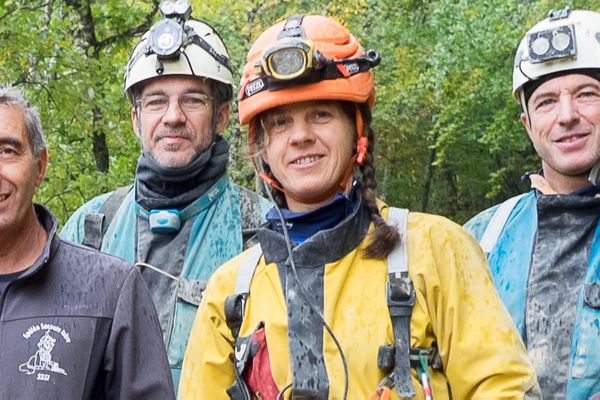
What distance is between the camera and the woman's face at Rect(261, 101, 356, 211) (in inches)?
148

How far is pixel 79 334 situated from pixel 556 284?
88.4 inches

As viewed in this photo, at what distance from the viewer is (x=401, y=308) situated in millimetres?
3461

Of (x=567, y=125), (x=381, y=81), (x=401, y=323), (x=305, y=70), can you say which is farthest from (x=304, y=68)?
(x=381, y=81)

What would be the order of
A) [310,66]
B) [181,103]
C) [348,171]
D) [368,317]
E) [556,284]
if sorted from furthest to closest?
[181,103], [556,284], [348,171], [310,66], [368,317]

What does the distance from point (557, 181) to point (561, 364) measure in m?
1.00

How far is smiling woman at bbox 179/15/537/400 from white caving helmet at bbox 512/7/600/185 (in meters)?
1.41

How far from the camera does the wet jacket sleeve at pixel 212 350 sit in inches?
149

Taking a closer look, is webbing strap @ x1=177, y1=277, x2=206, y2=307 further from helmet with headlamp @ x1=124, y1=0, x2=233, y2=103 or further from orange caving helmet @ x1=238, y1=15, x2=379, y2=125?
orange caving helmet @ x1=238, y1=15, x2=379, y2=125

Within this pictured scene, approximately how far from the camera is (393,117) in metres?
28.4

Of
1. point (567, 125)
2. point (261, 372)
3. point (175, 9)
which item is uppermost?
point (175, 9)

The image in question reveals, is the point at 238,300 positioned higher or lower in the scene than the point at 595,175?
lower

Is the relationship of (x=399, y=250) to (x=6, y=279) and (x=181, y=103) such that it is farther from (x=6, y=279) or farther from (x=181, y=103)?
(x=181, y=103)

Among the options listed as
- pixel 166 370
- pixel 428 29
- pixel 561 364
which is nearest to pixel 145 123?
pixel 166 370

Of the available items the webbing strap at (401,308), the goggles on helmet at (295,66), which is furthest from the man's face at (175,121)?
the webbing strap at (401,308)
